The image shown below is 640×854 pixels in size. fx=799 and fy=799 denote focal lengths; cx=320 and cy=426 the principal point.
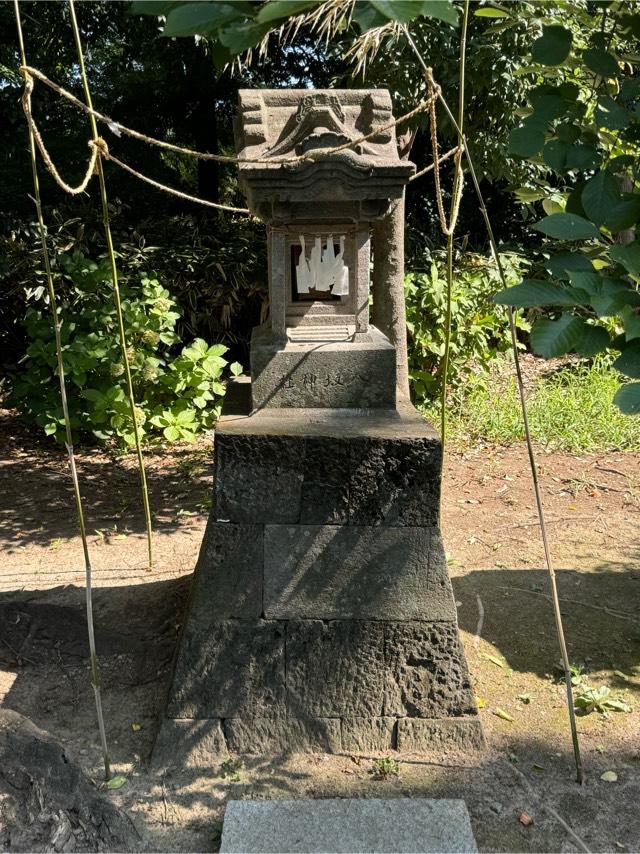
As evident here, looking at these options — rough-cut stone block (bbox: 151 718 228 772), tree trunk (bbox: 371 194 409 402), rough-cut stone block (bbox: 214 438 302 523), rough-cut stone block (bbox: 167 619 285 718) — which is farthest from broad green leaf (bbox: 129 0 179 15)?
tree trunk (bbox: 371 194 409 402)

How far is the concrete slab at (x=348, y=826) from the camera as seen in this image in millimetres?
2305

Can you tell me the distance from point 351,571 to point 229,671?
1.88ft

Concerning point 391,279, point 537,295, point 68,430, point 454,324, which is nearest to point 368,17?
point 537,295

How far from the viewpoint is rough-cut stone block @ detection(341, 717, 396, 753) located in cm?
290

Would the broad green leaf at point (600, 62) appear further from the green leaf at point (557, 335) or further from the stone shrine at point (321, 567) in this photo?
the stone shrine at point (321, 567)

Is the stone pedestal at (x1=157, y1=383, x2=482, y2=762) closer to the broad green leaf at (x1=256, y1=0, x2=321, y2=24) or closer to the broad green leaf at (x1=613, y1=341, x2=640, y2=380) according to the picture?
the broad green leaf at (x1=613, y1=341, x2=640, y2=380)

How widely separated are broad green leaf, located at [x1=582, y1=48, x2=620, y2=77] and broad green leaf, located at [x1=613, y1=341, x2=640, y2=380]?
27.9 inches

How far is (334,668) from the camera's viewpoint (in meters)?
2.87

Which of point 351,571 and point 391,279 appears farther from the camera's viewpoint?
point 391,279

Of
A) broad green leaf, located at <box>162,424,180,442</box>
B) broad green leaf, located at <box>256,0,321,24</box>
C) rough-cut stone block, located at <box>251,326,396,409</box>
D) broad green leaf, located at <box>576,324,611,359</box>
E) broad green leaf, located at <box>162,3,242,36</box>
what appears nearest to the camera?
broad green leaf, located at <box>256,0,321,24</box>

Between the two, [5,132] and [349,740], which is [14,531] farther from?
[5,132]

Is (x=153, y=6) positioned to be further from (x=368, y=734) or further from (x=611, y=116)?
(x=368, y=734)

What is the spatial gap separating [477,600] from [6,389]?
529cm

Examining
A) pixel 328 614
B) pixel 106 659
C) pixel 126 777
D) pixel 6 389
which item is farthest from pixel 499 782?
pixel 6 389
